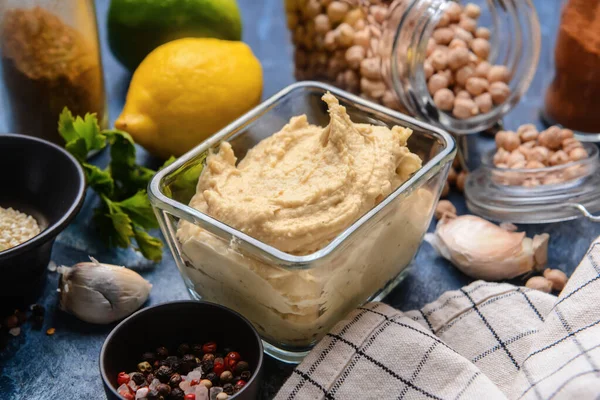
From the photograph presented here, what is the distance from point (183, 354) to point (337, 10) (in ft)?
2.49

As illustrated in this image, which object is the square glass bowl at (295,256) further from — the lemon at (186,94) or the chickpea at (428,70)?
the chickpea at (428,70)

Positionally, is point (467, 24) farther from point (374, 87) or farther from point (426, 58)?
point (374, 87)

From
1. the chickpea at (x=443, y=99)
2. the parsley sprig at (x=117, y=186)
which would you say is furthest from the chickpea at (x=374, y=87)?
the parsley sprig at (x=117, y=186)

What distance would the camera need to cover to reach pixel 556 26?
1.59 metres

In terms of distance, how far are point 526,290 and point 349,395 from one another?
330mm

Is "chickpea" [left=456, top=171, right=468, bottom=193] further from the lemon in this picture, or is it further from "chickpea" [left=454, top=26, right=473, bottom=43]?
the lemon

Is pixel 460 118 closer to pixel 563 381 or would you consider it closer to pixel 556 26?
pixel 556 26

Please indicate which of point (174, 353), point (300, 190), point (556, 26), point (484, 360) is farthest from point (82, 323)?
point (556, 26)

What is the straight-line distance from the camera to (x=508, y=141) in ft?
4.65

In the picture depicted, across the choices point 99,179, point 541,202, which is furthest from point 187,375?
point 541,202

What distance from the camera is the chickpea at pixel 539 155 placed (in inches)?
54.5

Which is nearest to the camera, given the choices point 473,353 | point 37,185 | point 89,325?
point 473,353

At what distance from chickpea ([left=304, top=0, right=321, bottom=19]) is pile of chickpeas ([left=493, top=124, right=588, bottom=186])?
424mm

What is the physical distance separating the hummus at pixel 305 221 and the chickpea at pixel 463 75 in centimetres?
41
